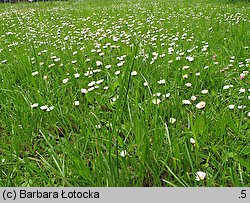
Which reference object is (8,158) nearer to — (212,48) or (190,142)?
(190,142)

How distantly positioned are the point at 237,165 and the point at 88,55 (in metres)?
2.04

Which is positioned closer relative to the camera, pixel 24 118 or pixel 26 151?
pixel 26 151

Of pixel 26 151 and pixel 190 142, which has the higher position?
pixel 190 142

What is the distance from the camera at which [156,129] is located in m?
1.39

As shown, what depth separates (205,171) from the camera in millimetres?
1306

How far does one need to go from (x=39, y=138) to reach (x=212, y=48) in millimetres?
2114

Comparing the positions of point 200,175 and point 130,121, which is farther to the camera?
point 130,121

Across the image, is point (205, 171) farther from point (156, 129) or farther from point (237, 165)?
point (156, 129)

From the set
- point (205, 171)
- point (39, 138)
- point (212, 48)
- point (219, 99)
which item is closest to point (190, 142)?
point (205, 171)

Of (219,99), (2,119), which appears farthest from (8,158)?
(219,99)

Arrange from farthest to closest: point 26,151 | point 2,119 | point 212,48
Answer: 1. point 212,48
2. point 2,119
3. point 26,151

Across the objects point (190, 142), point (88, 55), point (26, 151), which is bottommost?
point (26, 151)

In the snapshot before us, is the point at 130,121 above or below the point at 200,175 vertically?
above
